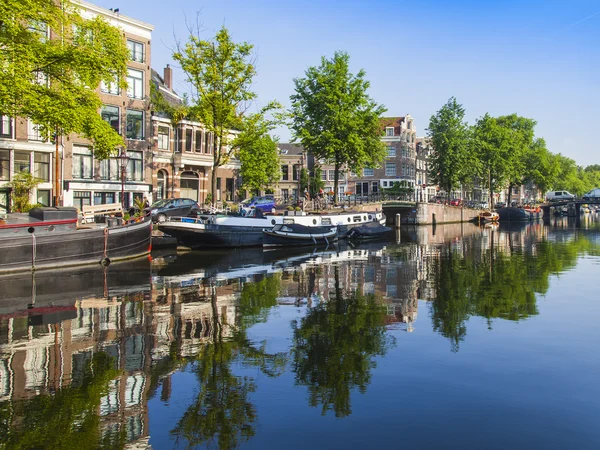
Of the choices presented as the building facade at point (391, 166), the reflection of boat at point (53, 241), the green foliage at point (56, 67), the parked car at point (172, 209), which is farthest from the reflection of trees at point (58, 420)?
the building facade at point (391, 166)

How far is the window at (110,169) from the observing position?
126 feet

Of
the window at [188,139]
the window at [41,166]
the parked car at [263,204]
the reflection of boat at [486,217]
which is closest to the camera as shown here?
the window at [41,166]

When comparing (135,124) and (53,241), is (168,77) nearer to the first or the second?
(135,124)

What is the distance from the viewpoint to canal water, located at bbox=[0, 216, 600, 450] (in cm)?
672

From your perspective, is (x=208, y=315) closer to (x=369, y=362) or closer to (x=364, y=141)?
(x=369, y=362)

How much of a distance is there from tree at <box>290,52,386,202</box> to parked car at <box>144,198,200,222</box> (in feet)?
51.2

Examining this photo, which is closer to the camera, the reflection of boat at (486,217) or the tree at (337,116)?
the tree at (337,116)

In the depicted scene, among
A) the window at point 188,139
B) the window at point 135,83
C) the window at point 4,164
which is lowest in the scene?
the window at point 4,164

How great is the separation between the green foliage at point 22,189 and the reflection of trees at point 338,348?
22022 mm

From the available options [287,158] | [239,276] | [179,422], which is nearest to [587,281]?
[239,276]

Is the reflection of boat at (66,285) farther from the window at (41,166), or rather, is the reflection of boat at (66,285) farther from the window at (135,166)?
the window at (135,166)

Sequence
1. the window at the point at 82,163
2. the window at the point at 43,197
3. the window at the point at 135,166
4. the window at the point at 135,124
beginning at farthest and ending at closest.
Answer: the window at the point at 135,166
the window at the point at 135,124
the window at the point at 82,163
the window at the point at 43,197

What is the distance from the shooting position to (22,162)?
3369 cm

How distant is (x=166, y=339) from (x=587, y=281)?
15710 millimetres
